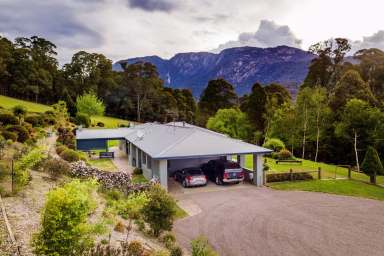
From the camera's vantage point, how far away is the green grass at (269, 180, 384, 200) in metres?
19.9

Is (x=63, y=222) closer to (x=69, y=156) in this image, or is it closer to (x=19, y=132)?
(x=69, y=156)

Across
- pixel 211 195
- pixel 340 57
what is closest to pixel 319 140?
pixel 340 57

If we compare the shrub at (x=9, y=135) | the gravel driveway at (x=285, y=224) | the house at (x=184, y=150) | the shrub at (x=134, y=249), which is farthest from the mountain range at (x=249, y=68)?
the shrub at (x=134, y=249)

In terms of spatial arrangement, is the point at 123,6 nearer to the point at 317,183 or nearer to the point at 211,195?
the point at 211,195

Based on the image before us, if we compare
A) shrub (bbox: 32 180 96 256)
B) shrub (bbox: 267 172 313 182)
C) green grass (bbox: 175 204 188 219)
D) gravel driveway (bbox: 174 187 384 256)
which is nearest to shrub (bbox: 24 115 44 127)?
gravel driveway (bbox: 174 187 384 256)

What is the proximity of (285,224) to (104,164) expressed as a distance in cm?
1987

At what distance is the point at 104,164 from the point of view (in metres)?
29.2

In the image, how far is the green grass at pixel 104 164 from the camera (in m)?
27.1

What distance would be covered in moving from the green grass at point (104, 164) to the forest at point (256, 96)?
71.5 feet

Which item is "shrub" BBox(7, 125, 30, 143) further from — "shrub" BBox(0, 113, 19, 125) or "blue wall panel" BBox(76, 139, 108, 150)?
"blue wall panel" BBox(76, 139, 108, 150)

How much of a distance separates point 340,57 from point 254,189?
33.3 m

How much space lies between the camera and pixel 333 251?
1131 centimetres

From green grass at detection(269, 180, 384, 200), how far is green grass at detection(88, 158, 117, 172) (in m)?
14.1

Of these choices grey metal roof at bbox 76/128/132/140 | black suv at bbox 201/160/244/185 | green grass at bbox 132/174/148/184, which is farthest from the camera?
grey metal roof at bbox 76/128/132/140
